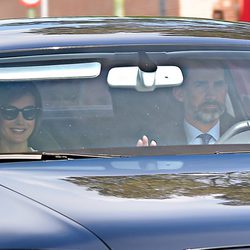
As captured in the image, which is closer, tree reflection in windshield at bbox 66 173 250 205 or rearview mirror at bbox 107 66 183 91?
tree reflection in windshield at bbox 66 173 250 205

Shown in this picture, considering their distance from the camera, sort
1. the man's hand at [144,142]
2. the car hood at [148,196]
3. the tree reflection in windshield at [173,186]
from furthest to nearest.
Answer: the man's hand at [144,142], the tree reflection in windshield at [173,186], the car hood at [148,196]

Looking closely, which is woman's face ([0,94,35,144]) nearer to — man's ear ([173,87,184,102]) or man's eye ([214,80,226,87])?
man's ear ([173,87,184,102])

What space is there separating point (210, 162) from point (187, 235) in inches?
29.7

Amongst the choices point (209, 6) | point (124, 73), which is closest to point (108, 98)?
point (124, 73)

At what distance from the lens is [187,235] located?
2.92 meters

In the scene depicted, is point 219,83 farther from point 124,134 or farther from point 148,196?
point 148,196

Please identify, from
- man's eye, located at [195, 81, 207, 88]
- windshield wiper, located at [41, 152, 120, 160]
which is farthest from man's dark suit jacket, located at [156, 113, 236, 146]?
windshield wiper, located at [41, 152, 120, 160]

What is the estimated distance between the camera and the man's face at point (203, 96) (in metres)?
4.30

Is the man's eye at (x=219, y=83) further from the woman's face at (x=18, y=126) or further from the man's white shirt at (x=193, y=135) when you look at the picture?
the woman's face at (x=18, y=126)

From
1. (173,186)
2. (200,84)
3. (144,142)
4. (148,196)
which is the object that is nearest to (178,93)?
(200,84)

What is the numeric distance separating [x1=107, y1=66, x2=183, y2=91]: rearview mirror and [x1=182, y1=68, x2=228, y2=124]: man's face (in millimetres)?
60

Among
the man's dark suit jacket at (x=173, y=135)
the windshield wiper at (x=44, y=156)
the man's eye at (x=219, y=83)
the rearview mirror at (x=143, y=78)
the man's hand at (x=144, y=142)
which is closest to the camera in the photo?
the windshield wiper at (x=44, y=156)

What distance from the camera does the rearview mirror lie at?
4.26 m

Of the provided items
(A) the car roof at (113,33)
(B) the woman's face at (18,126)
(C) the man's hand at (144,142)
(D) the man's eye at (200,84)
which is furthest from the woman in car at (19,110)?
(D) the man's eye at (200,84)
